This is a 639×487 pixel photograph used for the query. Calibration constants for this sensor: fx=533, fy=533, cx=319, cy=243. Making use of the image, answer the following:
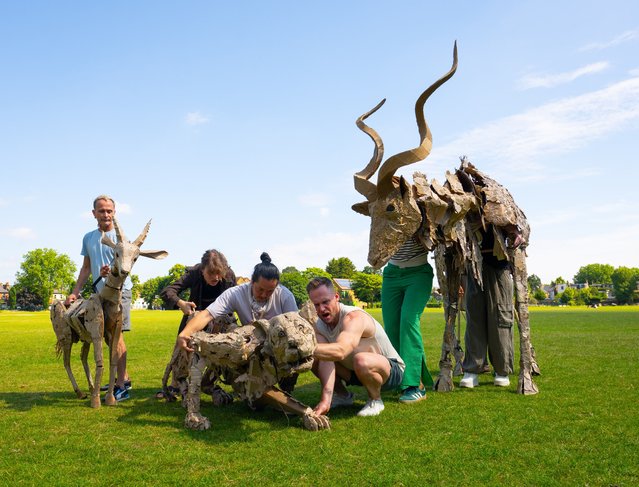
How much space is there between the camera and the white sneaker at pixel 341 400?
639 cm

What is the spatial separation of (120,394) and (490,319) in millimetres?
5511

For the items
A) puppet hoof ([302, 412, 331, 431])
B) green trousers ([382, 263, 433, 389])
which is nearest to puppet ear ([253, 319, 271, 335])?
puppet hoof ([302, 412, 331, 431])

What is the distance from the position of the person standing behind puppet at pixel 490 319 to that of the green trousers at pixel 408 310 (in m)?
1.08

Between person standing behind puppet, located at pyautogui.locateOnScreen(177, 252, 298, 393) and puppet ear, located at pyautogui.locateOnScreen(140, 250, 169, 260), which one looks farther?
puppet ear, located at pyautogui.locateOnScreen(140, 250, 169, 260)

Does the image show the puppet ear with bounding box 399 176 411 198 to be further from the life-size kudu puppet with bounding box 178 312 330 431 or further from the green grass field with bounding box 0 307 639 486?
the green grass field with bounding box 0 307 639 486

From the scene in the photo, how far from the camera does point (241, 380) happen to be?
18.6ft

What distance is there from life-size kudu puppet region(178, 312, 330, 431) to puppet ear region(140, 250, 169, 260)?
5.28ft

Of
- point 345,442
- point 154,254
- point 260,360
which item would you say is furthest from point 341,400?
point 154,254

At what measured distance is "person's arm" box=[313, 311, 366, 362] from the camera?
5.15m

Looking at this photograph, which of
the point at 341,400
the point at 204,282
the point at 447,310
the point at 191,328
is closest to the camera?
the point at 191,328

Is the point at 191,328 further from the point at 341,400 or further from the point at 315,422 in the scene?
the point at 341,400

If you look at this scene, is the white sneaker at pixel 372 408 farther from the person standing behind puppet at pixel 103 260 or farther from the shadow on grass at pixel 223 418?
the person standing behind puppet at pixel 103 260

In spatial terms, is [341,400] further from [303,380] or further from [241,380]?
[303,380]

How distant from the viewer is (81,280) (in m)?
7.41
